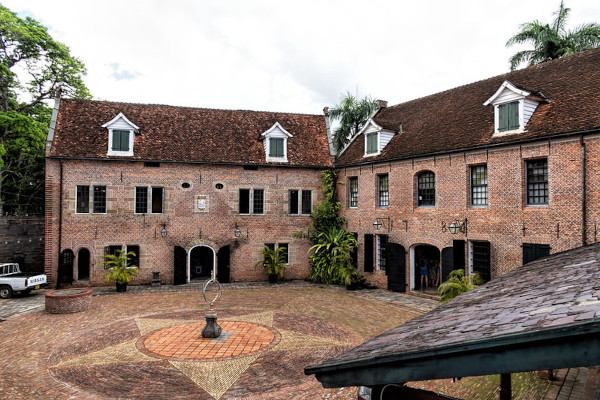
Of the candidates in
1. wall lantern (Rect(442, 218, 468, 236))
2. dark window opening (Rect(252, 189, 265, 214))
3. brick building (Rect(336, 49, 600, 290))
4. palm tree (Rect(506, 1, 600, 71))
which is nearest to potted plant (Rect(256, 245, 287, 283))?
dark window opening (Rect(252, 189, 265, 214))

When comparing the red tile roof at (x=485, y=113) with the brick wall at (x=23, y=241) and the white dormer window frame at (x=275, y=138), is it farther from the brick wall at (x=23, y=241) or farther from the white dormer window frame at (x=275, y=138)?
the brick wall at (x=23, y=241)

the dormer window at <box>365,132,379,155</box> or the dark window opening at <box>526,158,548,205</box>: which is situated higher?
the dormer window at <box>365,132,379,155</box>

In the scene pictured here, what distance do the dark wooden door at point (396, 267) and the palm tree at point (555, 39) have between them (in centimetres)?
1838

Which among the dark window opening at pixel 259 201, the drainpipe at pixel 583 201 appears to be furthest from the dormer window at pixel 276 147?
the drainpipe at pixel 583 201

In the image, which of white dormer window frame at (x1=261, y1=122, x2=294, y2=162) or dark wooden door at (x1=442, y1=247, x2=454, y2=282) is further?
white dormer window frame at (x1=261, y1=122, x2=294, y2=162)

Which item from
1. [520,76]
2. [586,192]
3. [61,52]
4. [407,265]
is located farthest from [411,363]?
[61,52]

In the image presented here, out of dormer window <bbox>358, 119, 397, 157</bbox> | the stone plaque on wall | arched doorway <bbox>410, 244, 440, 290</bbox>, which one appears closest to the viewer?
arched doorway <bbox>410, 244, 440, 290</bbox>

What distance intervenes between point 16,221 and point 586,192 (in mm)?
28508

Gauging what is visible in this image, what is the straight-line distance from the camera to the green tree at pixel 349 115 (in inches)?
1513

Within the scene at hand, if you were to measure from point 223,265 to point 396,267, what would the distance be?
32.9 feet

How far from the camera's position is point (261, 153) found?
23594 millimetres

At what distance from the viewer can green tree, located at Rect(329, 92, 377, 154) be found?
38438 mm

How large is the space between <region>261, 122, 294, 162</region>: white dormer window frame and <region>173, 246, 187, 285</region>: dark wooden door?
7.61 m

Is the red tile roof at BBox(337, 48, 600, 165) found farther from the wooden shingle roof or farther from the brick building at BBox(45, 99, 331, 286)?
the wooden shingle roof
